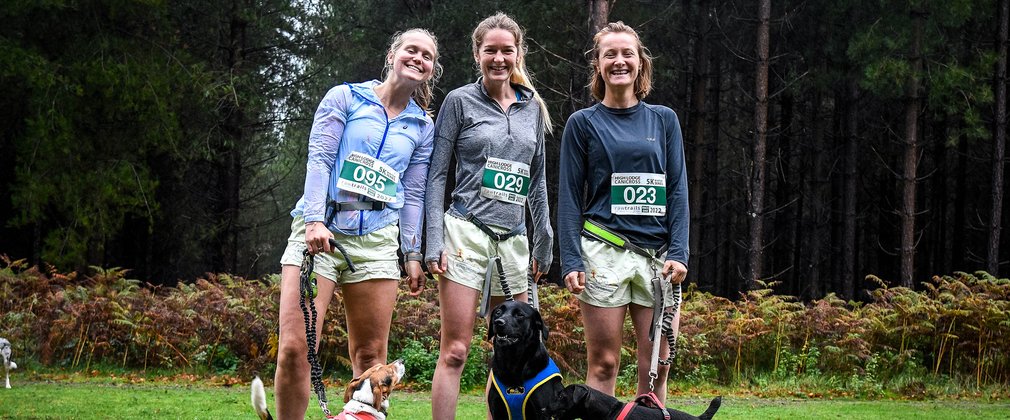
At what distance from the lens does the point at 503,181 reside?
396cm

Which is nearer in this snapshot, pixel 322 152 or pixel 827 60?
pixel 322 152

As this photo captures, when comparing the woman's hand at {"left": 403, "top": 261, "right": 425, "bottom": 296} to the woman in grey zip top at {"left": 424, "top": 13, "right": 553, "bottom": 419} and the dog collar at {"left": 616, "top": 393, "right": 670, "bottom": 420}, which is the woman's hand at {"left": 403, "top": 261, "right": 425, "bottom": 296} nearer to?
the woman in grey zip top at {"left": 424, "top": 13, "right": 553, "bottom": 419}

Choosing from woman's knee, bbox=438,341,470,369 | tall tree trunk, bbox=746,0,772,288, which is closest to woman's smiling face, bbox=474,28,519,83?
woman's knee, bbox=438,341,470,369

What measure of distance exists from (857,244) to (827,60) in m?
10.1

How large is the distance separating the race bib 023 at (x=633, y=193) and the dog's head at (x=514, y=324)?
0.60 m

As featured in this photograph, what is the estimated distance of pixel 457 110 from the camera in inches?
159

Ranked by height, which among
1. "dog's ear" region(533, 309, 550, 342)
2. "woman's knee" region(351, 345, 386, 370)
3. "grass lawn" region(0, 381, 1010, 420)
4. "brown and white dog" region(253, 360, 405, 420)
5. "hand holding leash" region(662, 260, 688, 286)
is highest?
"hand holding leash" region(662, 260, 688, 286)

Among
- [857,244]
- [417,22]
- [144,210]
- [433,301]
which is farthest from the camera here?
[857,244]

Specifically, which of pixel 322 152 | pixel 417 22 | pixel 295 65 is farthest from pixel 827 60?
pixel 322 152

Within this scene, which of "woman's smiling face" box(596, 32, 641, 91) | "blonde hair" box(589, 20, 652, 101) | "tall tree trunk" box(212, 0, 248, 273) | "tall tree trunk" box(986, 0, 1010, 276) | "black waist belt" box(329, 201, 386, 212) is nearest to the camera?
"black waist belt" box(329, 201, 386, 212)

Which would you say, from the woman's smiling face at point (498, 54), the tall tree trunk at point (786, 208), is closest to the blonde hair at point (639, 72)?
the woman's smiling face at point (498, 54)

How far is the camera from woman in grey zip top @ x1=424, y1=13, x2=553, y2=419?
3.94m

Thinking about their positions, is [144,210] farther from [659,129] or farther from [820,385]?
[659,129]

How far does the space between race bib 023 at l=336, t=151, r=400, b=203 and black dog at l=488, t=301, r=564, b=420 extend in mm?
720
